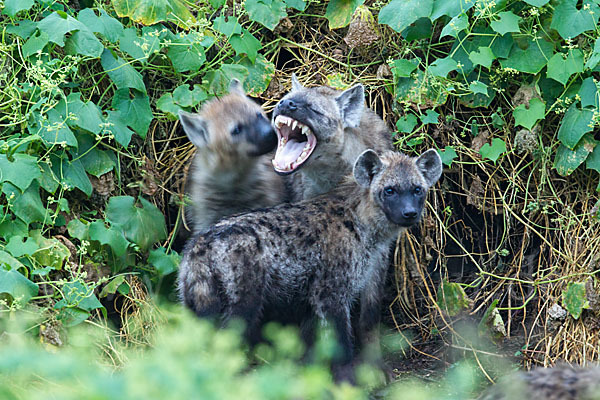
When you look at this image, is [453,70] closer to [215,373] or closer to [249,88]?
[249,88]

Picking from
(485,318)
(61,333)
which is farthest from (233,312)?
(485,318)

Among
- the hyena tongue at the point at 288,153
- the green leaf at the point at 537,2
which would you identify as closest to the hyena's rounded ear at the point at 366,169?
the hyena tongue at the point at 288,153

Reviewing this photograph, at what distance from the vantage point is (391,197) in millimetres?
5219

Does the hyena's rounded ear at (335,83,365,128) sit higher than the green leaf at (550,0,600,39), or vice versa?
the green leaf at (550,0,600,39)

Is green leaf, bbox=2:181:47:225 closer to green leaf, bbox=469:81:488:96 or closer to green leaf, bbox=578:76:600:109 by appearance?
green leaf, bbox=469:81:488:96

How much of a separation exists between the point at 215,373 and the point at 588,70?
4.37m

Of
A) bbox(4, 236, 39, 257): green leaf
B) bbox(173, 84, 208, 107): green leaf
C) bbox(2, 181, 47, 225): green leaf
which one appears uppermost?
bbox(173, 84, 208, 107): green leaf

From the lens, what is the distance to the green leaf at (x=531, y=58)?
18.7 ft

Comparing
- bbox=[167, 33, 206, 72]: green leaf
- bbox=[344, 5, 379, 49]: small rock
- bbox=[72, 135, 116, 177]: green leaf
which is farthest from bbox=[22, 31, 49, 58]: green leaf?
bbox=[344, 5, 379, 49]: small rock

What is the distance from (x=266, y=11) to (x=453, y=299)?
2699 millimetres

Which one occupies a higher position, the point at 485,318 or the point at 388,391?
the point at 485,318

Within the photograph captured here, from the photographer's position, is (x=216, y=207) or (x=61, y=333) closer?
(x=61, y=333)

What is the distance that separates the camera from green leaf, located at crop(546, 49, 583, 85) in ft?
18.1

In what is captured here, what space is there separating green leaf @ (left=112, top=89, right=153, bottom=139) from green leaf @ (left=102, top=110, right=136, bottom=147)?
0.04 meters
